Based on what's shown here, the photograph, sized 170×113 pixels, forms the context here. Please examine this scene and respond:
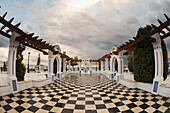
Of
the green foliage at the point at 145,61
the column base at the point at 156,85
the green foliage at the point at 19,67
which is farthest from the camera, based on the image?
the green foliage at the point at 19,67

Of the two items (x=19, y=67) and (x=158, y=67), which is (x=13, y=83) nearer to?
(x=19, y=67)

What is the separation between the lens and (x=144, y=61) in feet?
17.1

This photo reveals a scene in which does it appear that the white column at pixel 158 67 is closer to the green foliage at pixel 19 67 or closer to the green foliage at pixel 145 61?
the green foliage at pixel 145 61

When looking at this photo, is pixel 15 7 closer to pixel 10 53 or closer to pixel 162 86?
pixel 10 53

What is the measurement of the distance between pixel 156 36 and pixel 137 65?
2113 millimetres

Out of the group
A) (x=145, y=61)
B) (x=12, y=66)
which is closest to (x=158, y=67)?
(x=145, y=61)

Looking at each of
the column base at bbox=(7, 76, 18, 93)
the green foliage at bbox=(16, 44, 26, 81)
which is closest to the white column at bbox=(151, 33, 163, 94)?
the column base at bbox=(7, 76, 18, 93)

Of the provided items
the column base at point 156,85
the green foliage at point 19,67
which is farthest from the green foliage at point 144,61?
the green foliage at point 19,67

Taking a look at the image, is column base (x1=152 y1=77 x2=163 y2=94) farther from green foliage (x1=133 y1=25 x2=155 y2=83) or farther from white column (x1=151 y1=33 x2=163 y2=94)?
green foliage (x1=133 y1=25 x2=155 y2=83)

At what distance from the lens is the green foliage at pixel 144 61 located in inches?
194

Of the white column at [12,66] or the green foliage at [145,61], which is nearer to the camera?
the white column at [12,66]

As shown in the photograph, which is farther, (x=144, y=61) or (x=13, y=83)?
(x=144, y=61)

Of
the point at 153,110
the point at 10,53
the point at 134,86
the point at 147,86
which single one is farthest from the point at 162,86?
the point at 10,53

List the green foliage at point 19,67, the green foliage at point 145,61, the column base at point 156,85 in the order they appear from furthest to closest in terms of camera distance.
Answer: the green foliage at point 19,67 < the green foliage at point 145,61 < the column base at point 156,85
